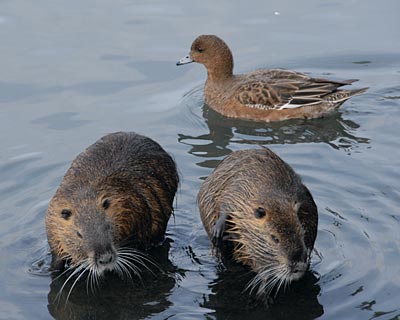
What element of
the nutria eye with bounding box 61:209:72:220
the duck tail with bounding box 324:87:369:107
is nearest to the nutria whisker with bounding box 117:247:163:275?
the nutria eye with bounding box 61:209:72:220

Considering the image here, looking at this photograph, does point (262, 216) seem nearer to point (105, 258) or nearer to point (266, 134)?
point (105, 258)

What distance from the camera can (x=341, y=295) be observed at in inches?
256

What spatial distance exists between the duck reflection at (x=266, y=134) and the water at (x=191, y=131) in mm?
25

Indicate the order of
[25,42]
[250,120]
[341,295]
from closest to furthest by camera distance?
1. [341,295]
2. [250,120]
3. [25,42]

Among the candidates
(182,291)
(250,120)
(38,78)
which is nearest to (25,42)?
(38,78)

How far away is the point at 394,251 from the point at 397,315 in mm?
805

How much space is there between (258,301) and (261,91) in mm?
4114

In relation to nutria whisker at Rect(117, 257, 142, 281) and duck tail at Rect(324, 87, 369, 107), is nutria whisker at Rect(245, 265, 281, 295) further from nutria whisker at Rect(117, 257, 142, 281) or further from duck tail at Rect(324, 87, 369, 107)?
duck tail at Rect(324, 87, 369, 107)

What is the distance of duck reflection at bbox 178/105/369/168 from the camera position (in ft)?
30.0

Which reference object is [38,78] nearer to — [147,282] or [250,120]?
[250,120]

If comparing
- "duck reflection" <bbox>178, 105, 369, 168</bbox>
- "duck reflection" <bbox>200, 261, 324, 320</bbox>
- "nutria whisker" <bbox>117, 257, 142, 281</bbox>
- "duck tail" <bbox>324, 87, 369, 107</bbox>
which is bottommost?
"duck reflection" <bbox>200, 261, 324, 320</bbox>

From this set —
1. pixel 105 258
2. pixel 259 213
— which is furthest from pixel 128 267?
pixel 259 213

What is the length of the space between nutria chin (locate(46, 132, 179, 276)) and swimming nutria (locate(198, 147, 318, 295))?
432 millimetres

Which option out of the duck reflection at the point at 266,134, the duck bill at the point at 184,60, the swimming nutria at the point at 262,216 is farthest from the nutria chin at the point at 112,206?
the duck bill at the point at 184,60
